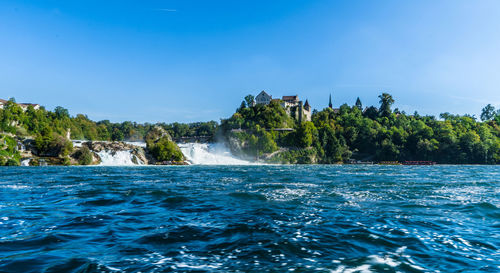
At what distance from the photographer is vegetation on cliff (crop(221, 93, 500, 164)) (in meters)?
86.8

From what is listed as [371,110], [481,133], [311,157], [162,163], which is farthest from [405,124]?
[162,163]

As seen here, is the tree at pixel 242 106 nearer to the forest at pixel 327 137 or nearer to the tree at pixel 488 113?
the forest at pixel 327 137

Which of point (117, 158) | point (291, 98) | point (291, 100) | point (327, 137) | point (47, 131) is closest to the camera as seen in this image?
point (117, 158)

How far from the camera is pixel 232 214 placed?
390 inches

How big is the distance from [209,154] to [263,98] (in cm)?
4654

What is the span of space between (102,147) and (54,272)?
59.9 meters

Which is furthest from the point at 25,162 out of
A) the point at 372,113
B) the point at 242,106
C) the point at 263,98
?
the point at 372,113

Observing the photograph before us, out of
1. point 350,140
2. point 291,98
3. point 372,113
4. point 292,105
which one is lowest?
point 350,140

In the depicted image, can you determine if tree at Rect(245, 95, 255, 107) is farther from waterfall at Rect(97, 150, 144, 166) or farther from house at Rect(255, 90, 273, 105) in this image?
waterfall at Rect(97, 150, 144, 166)

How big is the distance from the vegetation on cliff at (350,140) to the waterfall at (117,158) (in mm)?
32598

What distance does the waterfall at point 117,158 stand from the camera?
185ft

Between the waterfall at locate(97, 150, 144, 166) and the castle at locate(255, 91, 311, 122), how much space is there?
196 feet

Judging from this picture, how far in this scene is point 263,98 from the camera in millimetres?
115062

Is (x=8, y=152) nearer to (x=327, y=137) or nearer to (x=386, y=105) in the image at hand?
(x=327, y=137)
